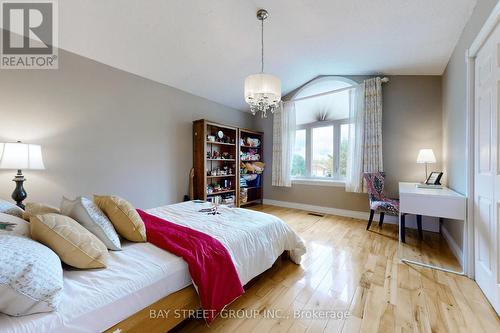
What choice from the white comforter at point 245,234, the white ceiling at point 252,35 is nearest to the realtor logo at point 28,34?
the white ceiling at point 252,35

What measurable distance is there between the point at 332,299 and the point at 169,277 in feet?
4.24

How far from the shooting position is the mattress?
0.80 meters

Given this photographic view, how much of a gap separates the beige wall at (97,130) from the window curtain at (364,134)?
3116 millimetres

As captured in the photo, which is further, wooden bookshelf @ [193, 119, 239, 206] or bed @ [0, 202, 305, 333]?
wooden bookshelf @ [193, 119, 239, 206]

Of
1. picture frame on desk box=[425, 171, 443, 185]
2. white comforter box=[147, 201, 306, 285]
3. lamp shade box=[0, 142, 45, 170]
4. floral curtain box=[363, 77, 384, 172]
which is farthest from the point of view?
floral curtain box=[363, 77, 384, 172]

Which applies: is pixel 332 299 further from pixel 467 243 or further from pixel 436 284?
pixel 467 243

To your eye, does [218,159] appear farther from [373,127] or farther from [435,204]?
[435,204]

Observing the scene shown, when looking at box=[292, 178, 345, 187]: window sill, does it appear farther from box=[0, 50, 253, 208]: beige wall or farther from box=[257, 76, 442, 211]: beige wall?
box=[0, 50, 253, 208]: beige wall

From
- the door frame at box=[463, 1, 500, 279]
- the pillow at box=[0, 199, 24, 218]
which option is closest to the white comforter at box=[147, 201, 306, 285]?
the pillow at box=[0, 199, 24, 218]

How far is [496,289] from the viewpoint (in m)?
1.49

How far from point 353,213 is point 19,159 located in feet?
15.7

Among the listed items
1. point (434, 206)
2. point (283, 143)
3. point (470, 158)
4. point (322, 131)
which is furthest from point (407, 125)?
point (283, 143)

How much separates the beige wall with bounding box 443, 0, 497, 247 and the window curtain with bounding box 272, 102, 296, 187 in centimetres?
255

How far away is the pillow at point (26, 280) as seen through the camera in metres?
Result: 0.75
